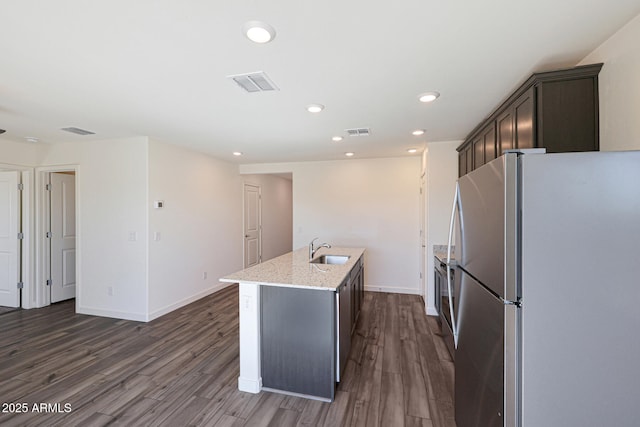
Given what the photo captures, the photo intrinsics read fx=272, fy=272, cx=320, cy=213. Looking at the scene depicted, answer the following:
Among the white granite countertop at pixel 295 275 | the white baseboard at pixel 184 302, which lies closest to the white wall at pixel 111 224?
the white baseboard at pixel 184 302

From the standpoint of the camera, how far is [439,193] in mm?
3971

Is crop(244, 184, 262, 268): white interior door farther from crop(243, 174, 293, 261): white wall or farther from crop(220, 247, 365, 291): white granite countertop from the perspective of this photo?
crop(220, 247, 365, 291): white granite countertop

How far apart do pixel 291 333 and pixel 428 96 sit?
2.36 meters

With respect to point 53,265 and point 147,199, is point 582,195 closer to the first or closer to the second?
point 147,199

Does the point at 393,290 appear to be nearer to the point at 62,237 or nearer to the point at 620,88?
the point at 620,88

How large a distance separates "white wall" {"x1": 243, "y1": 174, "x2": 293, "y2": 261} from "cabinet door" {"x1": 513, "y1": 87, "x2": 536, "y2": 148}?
203 inches

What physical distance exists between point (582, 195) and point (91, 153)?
5266 mm

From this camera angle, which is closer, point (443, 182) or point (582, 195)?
point (582, 195)

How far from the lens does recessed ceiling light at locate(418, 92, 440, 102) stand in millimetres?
2381

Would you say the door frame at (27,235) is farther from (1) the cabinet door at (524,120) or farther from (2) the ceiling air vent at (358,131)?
(1) the cabinet door at (524,120)

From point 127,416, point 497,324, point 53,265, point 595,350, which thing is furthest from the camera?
point 53,265

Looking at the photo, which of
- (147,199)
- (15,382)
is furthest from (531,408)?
(147,199)

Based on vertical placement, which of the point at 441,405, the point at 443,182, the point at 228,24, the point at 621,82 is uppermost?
the point at 228,24

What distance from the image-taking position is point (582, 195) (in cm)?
104
